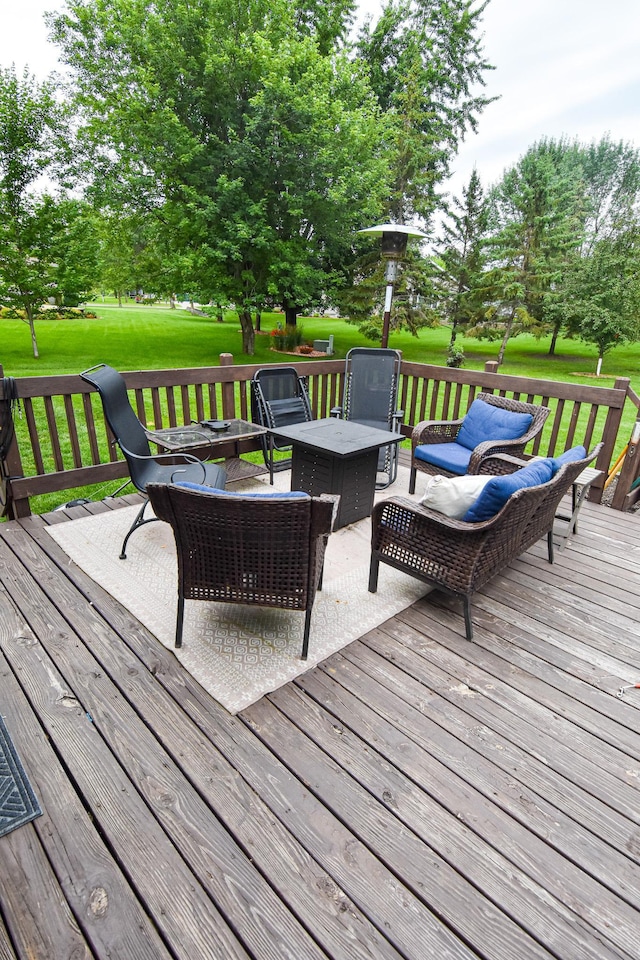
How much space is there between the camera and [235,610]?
252 cm

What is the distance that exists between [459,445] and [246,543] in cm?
271

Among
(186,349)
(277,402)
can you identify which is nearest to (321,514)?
(277,402)

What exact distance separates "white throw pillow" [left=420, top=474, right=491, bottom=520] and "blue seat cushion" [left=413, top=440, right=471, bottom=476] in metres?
1.37

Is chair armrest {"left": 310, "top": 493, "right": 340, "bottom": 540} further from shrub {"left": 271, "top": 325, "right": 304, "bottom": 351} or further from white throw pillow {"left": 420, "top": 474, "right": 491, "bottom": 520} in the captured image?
shrub {"left": 271, "top": 325, "right": 304, "bottom": 351}

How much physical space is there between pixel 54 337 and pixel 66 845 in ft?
60.3

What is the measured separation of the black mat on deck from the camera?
4.82ft

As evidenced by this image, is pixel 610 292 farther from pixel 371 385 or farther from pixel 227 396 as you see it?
pixel 227 396

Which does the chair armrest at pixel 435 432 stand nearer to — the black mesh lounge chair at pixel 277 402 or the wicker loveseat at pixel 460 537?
the black mesh lounge chair at pixel 277 402

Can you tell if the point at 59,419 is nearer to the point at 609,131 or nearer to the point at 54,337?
the point at 54,337

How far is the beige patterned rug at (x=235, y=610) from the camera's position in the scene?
6.87 feet

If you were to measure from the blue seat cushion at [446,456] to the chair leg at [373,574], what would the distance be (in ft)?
4.46

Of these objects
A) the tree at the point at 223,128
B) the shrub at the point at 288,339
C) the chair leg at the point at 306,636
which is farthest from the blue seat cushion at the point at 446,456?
the shrub at the point at 288,339

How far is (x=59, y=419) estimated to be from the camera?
22.1 ft

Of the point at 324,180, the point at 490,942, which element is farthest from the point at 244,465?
the point at 324,180
